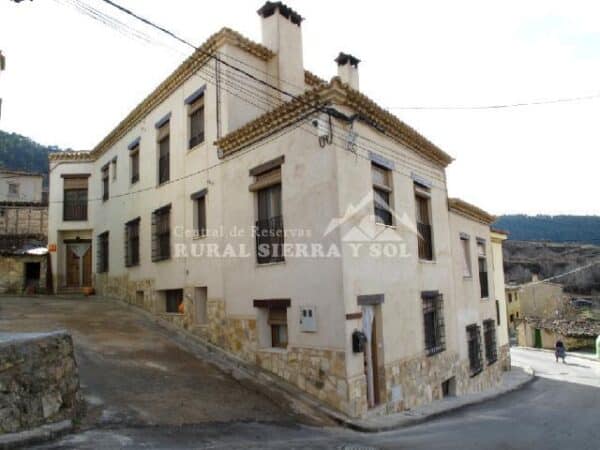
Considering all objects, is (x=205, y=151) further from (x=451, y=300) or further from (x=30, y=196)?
(x=30, y=196)

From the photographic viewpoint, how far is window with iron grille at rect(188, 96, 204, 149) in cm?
1305

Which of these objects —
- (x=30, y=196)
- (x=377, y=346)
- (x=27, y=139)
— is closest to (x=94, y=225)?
(x=30, y=196)

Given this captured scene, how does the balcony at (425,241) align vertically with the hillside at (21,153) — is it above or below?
below

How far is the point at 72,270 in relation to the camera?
2130 cm

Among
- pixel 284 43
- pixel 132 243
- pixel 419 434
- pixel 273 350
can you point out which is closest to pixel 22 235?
pixel 132 243

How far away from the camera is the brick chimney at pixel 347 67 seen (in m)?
15.6

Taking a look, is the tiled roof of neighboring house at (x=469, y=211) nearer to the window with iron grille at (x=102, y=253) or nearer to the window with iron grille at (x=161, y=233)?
the window with iron grille at (x=161, y=233)

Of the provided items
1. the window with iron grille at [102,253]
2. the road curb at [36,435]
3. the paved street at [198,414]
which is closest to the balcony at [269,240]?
the paved street at [198,414]

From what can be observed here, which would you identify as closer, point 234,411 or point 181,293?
point 234,411

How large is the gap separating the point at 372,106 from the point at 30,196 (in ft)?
94.8

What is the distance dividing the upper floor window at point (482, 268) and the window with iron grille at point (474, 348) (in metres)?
1.99

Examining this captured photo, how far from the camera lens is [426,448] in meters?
6.83

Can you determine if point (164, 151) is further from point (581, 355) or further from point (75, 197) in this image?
point (581, 355)

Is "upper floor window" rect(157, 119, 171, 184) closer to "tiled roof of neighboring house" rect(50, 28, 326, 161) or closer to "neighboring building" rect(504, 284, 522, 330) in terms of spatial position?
"tiled roof of neighboring house" rect(50, 28, 326, 161)
